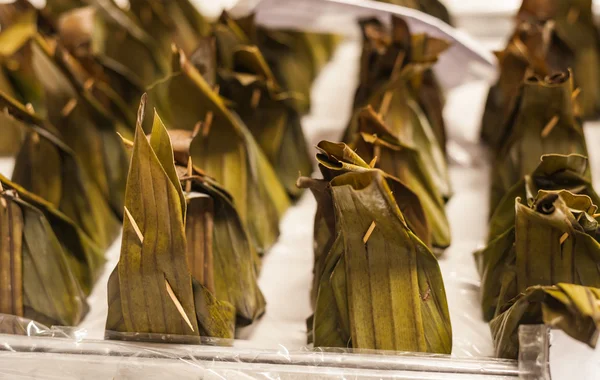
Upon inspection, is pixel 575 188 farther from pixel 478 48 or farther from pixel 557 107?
pixel 478 48

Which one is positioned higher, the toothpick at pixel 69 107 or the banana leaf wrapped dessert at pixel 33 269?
the toothpick at pixel 69 107

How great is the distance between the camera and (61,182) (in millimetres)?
799

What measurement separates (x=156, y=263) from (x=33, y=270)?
169mm

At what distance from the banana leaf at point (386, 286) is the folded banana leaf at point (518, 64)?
0.33m

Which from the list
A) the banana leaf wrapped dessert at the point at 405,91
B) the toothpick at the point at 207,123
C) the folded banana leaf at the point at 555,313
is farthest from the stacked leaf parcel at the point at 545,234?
the toothpick at the point at 207,123

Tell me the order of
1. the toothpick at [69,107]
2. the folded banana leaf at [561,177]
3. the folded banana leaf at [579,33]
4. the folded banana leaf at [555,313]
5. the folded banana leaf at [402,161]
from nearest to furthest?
the folded banana leaf at [555,313] → the folded banana leaf at [561,177] → the folded banana leaf at [402,161] → the toothpick at [69,107] → the folded banana leaf at [579,33]

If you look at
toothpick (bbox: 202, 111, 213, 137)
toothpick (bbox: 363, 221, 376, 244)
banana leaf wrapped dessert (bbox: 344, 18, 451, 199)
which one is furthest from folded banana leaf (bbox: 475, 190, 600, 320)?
toothpick (bbox: 202, 111, 213, 137)

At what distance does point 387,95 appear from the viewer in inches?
32.9

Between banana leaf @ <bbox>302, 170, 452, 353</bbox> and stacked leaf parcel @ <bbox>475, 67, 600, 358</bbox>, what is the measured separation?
0.06m

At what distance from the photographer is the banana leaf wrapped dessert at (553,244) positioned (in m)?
0.56

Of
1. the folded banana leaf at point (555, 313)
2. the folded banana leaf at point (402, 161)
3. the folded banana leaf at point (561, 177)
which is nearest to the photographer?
the folded banana leaf at point (555, 313)

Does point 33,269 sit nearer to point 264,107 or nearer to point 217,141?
point 217,141

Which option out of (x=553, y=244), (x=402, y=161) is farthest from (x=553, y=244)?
(x=402, y=161)

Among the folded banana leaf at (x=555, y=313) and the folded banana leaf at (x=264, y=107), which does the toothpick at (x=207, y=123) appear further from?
the folded banana leaf at (x=555, y=313)
